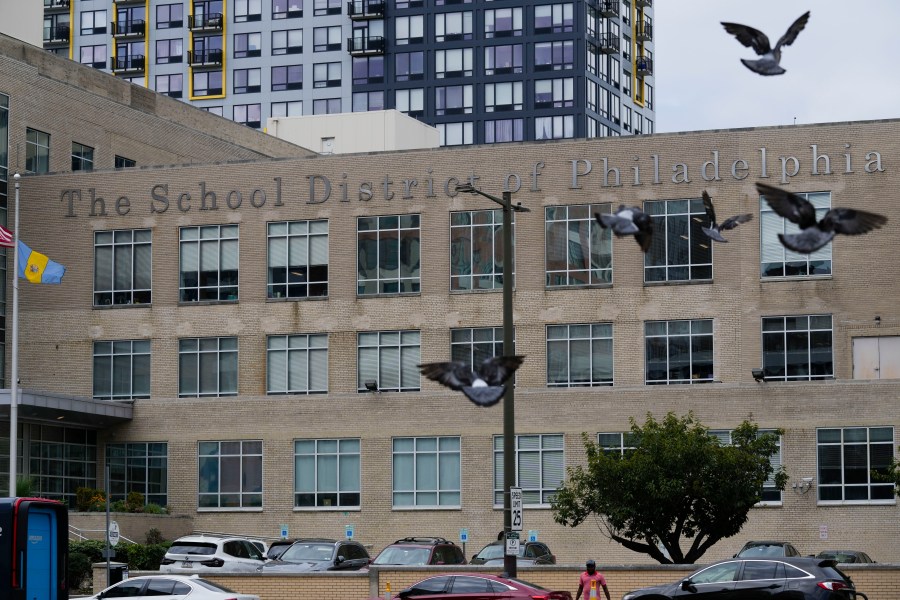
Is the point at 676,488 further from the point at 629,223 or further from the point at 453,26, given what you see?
the point at 453,26

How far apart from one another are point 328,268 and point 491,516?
1041 centimetres

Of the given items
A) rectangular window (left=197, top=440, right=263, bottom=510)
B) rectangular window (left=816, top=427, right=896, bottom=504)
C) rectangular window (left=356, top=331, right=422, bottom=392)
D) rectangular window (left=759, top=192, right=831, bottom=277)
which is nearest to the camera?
rectangular window (left=816, top=427, right=896, bottom=504)

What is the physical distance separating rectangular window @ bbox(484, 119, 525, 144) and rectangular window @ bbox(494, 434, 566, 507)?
60638 mm

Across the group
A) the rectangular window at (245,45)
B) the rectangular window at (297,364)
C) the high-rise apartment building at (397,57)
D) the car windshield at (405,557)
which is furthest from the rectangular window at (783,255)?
the rectangular window at (245,45)

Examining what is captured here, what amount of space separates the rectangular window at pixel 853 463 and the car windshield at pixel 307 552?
18.3 metres

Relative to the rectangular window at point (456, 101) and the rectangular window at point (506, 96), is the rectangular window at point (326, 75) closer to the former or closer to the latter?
the rectangular window at point (456, 101)

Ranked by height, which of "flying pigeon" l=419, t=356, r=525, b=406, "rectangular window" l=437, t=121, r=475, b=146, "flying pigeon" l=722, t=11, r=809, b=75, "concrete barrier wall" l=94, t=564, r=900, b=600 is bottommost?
"concrete barrier wall" l=94, t=564, r=900, b=600

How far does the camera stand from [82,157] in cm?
6275

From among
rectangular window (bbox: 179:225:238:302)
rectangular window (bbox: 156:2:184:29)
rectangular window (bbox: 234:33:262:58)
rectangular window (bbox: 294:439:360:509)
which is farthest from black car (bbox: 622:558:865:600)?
rectangular window (bbox: 156:2:184:29)

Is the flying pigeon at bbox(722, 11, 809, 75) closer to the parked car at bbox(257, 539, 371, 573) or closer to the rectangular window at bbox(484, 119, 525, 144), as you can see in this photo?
the parked car at bbox(257, 539, 371, 573)

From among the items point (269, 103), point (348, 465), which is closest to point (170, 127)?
point (348, 465)

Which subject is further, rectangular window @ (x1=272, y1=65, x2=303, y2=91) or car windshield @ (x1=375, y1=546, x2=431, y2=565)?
rectangular window @ (x1=272, y1=65, x2=303, y2=91)

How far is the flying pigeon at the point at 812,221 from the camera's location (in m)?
17.6

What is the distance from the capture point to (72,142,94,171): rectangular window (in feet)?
205
